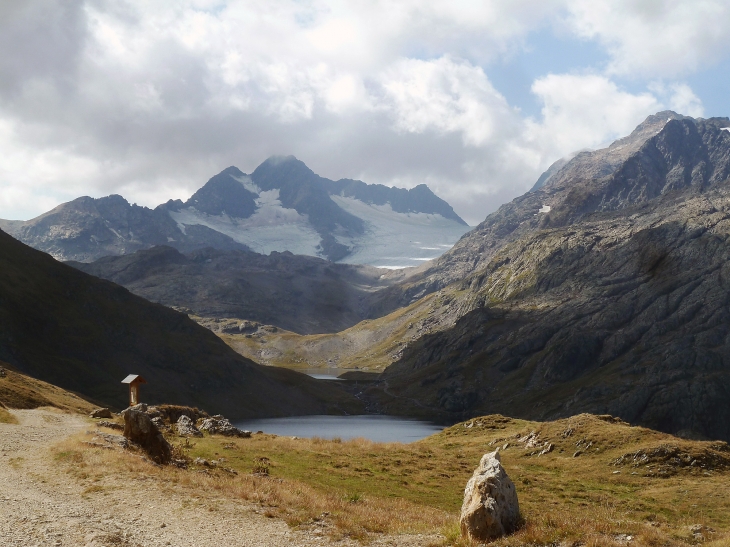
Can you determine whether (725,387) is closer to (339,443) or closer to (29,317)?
(339,443)

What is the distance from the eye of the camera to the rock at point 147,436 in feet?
121

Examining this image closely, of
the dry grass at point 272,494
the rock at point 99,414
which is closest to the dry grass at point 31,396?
the rock at point 99,414

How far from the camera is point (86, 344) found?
561 feet

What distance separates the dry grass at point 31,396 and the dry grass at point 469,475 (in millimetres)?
22926

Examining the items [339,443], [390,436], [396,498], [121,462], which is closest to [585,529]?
[396,498]

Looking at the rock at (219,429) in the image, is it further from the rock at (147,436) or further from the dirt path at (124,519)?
the dirt path at (124,519)

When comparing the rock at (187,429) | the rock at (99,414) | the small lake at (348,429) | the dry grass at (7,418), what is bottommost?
the small lake at (348,429)

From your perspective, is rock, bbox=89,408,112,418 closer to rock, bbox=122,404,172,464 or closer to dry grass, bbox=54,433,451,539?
rock, bbox=122,404,172,464

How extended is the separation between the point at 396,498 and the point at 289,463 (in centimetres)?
1137

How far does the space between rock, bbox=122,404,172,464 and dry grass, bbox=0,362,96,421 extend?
23.9 metres

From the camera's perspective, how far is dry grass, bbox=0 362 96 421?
60.8m

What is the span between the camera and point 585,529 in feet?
66.8

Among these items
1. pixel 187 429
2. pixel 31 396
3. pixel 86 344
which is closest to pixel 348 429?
pixel 86 344

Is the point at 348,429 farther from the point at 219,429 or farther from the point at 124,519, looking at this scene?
the point at 124,519
